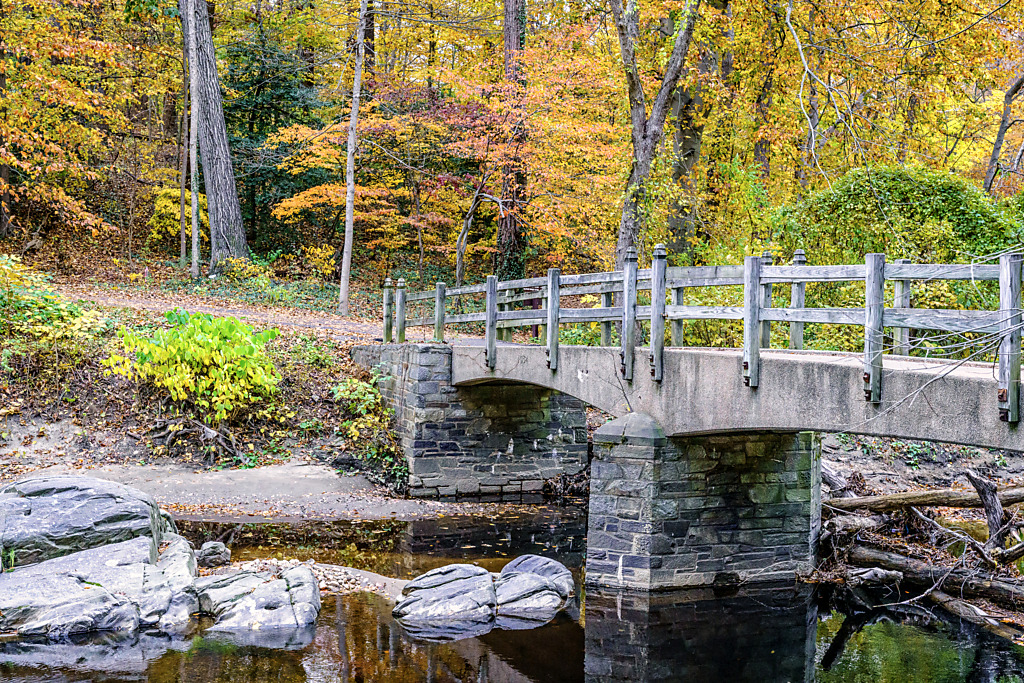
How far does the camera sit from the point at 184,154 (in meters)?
23.6

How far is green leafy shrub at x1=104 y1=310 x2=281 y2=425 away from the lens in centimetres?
1414

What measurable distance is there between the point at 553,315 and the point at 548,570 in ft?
9.78

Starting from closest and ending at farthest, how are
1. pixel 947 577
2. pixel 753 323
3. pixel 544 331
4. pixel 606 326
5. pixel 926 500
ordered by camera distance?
pixel 753 323 → pixel 947 577 → pixel 926 500 → pixel 606 326 → pixel 544 331

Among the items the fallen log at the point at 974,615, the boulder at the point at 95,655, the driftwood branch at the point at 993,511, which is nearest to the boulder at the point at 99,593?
the boulder at the point at 95,655

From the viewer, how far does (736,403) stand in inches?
318

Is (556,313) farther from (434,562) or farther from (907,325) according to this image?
(907,325)

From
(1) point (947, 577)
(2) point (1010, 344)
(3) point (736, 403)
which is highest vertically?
(2) point (1010, 344)

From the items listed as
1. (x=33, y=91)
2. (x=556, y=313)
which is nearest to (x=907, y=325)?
(x=556, y=313)

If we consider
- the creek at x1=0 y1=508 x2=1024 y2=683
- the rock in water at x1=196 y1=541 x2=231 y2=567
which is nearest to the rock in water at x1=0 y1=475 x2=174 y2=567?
the rock in water at x1=196 y1=541 x2=231 y2=567

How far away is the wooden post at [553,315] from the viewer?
10.6 meters

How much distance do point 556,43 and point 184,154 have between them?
11.0 m

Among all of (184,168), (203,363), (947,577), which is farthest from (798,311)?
(184,168)

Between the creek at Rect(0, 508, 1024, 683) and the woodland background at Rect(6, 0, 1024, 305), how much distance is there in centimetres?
493

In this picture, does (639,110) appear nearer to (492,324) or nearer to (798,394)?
(492,324)
